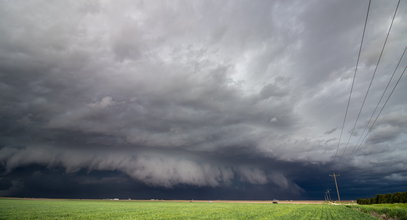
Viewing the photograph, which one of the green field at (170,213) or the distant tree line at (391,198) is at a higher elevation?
the distant tree line at (391,198)

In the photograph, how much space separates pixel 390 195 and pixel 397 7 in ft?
330

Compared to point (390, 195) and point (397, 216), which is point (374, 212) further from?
point (390, 195)

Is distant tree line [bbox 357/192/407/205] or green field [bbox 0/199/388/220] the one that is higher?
distant tree line [bbox 357/192/407/205]

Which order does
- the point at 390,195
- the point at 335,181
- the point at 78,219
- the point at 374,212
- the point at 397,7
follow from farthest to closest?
the point at 335,181, the point at 390,195, the point at 374,212, the point at 78,219, the point at 397,7

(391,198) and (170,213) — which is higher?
(391,198)

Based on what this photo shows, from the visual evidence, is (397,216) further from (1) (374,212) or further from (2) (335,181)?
(2) (335,181)

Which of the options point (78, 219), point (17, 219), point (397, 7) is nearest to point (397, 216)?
point (397, 7)

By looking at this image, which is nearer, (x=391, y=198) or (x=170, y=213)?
(x=170, y=213)

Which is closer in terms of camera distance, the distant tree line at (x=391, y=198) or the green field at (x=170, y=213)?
the green field at (x=170, y=213)

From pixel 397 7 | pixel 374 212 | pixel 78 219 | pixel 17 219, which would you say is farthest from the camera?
pixel 374 212

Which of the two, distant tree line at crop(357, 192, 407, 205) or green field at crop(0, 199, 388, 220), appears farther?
distant tree line at crop(357, 192, 407, 205)

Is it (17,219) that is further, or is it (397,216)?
(397,216)

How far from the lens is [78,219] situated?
123 feet

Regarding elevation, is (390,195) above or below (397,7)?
below
